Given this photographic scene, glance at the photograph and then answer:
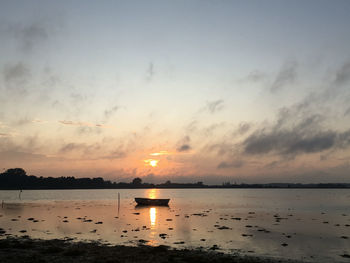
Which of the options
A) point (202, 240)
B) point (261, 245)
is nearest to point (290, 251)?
point (261, 245)

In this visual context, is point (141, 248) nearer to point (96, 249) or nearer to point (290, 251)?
point (96, 249)

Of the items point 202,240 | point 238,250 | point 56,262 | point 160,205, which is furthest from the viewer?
point 160,205

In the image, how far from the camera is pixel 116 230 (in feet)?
177

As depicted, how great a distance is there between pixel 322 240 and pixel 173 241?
71.6ft

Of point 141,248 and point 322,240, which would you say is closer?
point 141,248

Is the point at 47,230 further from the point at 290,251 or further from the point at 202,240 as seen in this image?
the point at 290,251

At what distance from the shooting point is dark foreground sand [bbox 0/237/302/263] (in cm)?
3036

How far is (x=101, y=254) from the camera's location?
33.0m

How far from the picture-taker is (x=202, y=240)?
45.0 m

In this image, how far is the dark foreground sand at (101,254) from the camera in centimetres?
3036

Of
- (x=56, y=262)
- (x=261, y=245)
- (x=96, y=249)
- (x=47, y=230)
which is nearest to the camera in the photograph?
(x=56, y=262)

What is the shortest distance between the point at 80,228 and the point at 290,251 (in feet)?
113

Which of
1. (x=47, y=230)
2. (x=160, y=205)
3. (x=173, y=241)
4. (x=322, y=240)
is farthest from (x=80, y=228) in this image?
(x=160, y=205)

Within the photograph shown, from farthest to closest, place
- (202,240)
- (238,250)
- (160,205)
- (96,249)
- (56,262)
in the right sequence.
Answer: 1. (160,205)
2. (202,240)
3. (238,250)
4. (96,249)
5. (56,262)
